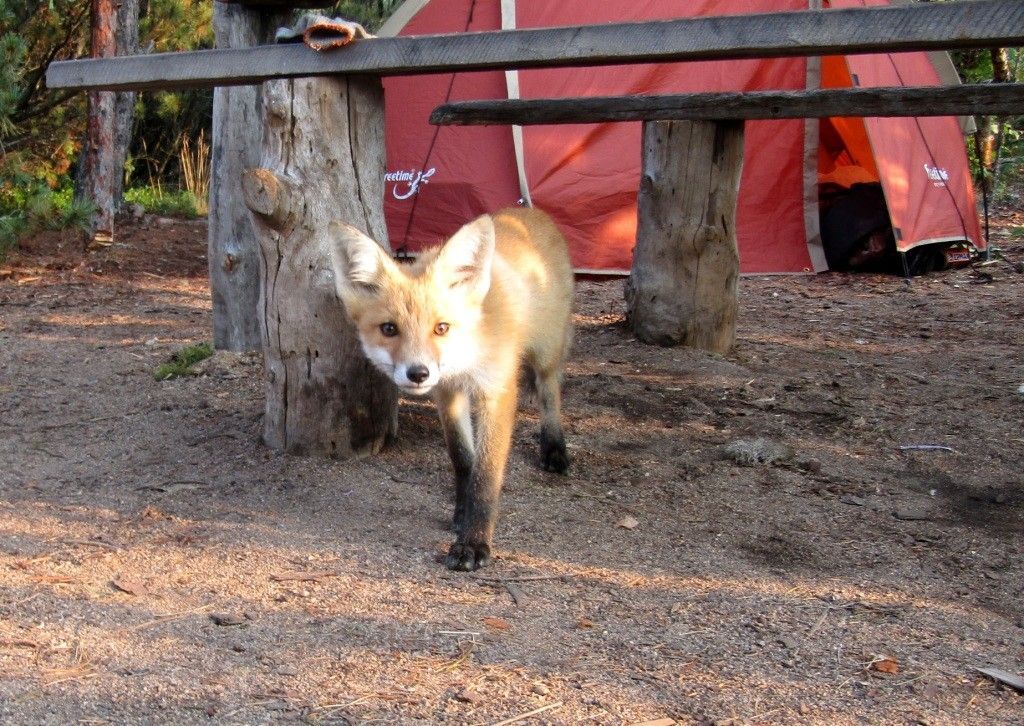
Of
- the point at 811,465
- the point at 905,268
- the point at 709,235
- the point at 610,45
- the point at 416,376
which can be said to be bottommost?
the point at 811,465

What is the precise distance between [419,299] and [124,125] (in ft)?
30.2

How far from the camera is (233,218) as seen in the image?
5961 millimetres

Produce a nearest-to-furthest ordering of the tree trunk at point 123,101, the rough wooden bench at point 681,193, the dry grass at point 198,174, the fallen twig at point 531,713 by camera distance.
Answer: the fallen twig at point 531,713
the rough wooden bench at point 681,193
the tree trunk at point 123,101
the dry grass at point 198,174

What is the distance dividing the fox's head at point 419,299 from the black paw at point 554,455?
1.03 m

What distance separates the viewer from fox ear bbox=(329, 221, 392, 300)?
377cm

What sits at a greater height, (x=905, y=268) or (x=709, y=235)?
(x=709, y=235)

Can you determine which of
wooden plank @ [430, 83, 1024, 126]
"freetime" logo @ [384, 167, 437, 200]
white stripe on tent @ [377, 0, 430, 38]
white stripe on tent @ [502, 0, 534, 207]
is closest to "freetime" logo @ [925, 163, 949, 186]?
white stripe on tent @ [502, 0, 534, 207]

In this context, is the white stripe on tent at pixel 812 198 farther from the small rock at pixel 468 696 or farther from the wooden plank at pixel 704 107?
the small rock at pixel 468 696

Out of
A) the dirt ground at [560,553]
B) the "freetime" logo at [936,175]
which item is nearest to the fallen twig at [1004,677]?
the dirt ground at [560,553]

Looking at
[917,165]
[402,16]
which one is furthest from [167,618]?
[917,165]

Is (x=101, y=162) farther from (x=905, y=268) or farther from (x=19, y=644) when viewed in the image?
(x=19, y=644)

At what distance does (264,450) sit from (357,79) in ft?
5.74

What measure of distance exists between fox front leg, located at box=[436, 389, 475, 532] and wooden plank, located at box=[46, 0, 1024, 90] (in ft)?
4.30

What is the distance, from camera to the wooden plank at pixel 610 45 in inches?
130
